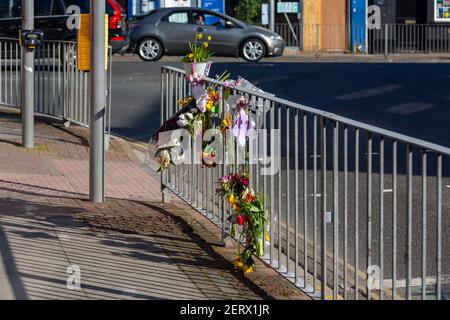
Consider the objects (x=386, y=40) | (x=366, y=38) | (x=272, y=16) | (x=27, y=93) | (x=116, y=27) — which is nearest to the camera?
(x=27, y=93)

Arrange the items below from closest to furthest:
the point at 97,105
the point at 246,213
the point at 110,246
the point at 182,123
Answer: the point at 246,213, the point at 110,246, the point at 182,123, the point at 97,105

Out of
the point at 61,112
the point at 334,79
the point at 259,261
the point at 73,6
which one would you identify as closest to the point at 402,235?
the point at 259,261

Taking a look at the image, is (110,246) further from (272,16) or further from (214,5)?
(214,5)

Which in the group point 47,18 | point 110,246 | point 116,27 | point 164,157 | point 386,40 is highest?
point 47,18

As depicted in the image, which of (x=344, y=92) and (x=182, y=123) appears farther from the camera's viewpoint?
(x=344, y=92)

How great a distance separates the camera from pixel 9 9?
26422 mm

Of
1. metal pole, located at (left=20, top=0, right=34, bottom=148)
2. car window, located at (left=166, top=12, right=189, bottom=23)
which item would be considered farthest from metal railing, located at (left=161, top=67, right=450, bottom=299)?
car window, located at (left=166, top=12, right=189, bottom=23)

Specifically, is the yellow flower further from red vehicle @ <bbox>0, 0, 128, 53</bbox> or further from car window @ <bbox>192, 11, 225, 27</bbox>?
car window @ <bbox>192, 11, 225, 27</bbox>

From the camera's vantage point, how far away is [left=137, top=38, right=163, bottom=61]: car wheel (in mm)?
28678

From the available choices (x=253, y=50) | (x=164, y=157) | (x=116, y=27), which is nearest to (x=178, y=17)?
(x=253, y=50)

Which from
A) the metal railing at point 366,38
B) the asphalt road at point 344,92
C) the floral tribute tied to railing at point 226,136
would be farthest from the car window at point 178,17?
→ the floral tribute tied to railing at point 226,136

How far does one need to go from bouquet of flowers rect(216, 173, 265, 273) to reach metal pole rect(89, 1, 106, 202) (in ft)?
8.58

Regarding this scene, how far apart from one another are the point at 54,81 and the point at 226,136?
304 inches
